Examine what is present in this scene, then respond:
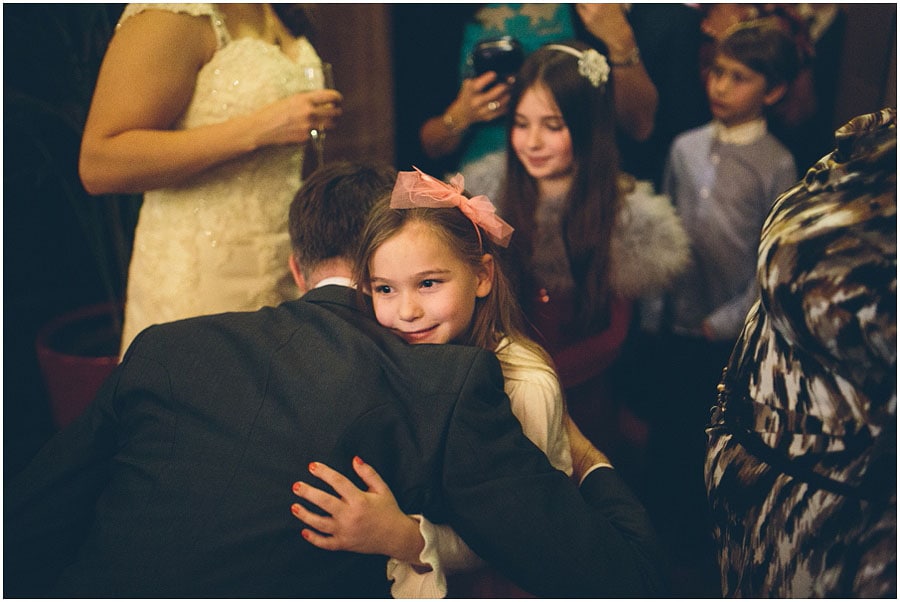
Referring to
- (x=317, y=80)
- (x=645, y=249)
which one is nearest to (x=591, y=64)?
(x=645, y=249)

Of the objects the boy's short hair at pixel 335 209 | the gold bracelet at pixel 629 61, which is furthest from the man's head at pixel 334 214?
the gold bracelet at pixel 629 61

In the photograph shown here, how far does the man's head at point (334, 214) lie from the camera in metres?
1.27

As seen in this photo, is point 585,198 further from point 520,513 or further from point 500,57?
point 520,513

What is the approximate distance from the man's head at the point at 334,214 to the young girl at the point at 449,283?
9 cm

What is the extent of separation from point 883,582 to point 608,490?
0.36 metres

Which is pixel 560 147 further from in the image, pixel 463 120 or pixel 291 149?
pixel 291 149

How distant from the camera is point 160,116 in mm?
1426

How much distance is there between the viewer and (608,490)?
43.8 inches

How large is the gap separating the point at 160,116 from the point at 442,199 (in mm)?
Answer: 610

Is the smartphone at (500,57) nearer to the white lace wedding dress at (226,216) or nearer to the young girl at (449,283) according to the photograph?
the white lace wedding dress at (226,216)

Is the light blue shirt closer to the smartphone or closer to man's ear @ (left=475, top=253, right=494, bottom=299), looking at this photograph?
the smartphone

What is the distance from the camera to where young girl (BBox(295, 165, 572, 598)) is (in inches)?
44.1

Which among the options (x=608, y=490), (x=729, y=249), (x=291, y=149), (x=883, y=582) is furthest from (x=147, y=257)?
(x=729, y=249)

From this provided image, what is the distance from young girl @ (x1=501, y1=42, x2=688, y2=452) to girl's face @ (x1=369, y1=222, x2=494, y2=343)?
1.59ft
